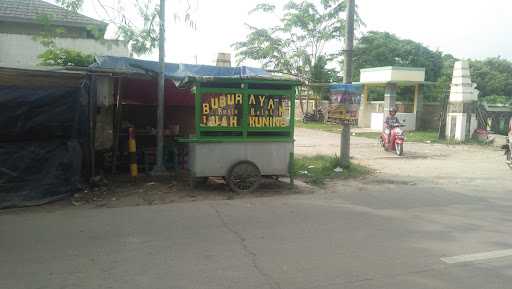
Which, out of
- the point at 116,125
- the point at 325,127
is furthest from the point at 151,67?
the point at 325,127

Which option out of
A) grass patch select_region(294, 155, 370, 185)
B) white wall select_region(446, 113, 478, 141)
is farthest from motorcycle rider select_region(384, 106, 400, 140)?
white wall select_region(446, 113, 478, 141)

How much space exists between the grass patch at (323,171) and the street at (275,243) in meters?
1.06

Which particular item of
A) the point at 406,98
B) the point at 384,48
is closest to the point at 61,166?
the point at 406,98

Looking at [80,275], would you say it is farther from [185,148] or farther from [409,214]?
[185,148]

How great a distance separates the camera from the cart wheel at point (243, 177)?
809 cm

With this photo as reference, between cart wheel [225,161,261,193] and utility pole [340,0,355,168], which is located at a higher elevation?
utility pole [340,0,355,168]

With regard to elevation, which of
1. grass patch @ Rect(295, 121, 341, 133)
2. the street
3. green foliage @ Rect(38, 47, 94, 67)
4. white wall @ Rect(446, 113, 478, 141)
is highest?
green foliage @ Rect(38, 47, 94, 67)

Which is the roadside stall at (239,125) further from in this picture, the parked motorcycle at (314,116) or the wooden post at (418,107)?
the parked motorcycle at (314,116)

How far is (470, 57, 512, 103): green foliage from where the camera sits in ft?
155

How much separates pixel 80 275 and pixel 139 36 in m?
5.96

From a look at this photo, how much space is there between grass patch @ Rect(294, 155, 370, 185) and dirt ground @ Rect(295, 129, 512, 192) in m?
0.51

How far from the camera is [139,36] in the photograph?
9086 millimetres

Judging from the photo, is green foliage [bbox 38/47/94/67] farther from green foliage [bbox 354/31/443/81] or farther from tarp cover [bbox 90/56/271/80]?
green foliage [bbox 354/31/443/81]

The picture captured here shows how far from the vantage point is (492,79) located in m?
47.8
